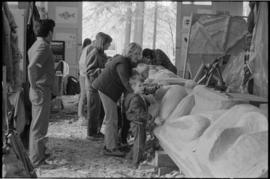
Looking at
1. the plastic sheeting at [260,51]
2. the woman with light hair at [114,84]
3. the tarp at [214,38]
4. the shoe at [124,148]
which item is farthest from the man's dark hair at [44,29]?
the tarp at [214,38]

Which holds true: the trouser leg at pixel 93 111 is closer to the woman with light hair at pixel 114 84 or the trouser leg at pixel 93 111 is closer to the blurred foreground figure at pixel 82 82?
the blurred foreground figure at pixel 82 82

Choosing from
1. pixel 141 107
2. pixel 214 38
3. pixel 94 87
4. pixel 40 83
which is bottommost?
pixel 141 107

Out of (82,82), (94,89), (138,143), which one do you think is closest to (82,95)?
(82,82)

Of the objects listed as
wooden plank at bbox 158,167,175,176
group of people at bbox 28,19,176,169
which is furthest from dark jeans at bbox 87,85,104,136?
wooden plank at bbox 158,167,175,176

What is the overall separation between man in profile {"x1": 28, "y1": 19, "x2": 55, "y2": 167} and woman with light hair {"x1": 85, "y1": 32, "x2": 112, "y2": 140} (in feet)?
4.79

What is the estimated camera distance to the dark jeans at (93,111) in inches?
239

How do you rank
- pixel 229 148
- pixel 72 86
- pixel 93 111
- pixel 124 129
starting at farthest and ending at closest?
pixel 72 86, pixel 93 111, pixel 124 129, pixel 229 148

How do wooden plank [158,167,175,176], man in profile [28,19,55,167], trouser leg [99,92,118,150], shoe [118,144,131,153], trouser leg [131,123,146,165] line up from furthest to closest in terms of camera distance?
shoe [118,144,131,153] → trouser leg [99,92,118,150] → trouser leg [131,123,146,165] → man in profile [28,19,55,167] → wooden plank [158,167,175,176]

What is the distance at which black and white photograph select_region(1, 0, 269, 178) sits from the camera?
3.19 m

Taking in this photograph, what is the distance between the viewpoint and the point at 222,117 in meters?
3.51

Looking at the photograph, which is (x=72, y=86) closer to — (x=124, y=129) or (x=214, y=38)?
(x=214, y=38)

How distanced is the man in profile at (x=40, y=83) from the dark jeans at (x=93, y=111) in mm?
1458

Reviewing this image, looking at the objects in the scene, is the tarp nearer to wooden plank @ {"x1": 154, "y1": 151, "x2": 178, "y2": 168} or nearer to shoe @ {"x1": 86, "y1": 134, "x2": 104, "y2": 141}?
shoe @ {"x1": 86, "y1": 134, "x2": 104, "y2": 141}

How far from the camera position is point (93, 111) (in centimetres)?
607
